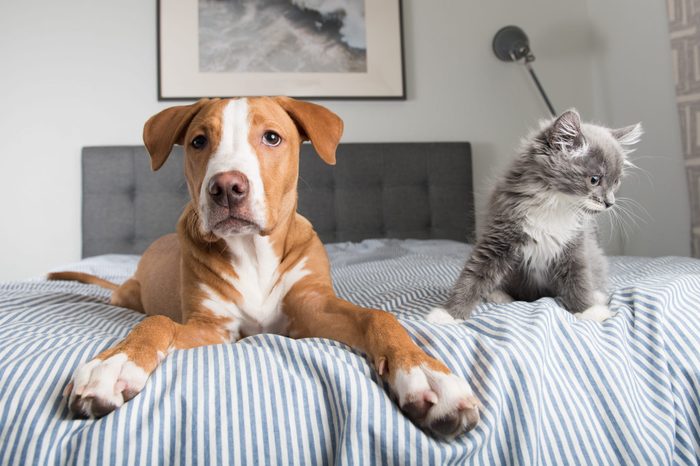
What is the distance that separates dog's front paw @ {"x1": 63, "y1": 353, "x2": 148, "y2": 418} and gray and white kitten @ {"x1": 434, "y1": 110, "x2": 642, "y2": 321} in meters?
0.71

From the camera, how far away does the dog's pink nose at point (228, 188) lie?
1073 mm

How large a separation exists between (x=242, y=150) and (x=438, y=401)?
70 cm

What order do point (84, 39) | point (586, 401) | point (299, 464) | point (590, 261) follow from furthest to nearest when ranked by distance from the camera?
point (84, 39) < point (590, 261) < point (586, 401) < point (299, 464)

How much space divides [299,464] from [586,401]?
46 cm

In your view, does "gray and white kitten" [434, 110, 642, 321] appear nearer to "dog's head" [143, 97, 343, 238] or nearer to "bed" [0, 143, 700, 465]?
"bed" [0, 143, 700, 465]

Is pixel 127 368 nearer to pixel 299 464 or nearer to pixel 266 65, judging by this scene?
pixel 299 464

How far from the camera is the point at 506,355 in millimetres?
848

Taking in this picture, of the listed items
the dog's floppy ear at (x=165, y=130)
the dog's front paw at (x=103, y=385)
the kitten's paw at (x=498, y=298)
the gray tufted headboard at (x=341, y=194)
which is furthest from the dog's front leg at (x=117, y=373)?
the gray tufted headboard at (x=341, y=194)

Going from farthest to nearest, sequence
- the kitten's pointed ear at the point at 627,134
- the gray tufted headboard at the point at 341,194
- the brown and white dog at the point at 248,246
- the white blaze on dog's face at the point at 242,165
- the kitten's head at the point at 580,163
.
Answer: the gray tufted headboard at the point at 341,194 < the kitten's pointed ear at the point at 627,134 < the kitten's head at the point at 580,163 < the white blaze on dog's face at the point at 242,165 < the brown and white dog at the point at 248,246

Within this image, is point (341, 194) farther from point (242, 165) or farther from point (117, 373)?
point (117, 373)

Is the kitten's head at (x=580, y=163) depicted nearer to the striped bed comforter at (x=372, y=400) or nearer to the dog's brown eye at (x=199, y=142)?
the striped bed comforter at (x=372, y=400)

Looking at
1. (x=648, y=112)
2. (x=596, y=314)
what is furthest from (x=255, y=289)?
(x=648, y=112)

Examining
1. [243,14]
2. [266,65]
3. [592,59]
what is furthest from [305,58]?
[592,59]

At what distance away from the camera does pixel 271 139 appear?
1.26 m
